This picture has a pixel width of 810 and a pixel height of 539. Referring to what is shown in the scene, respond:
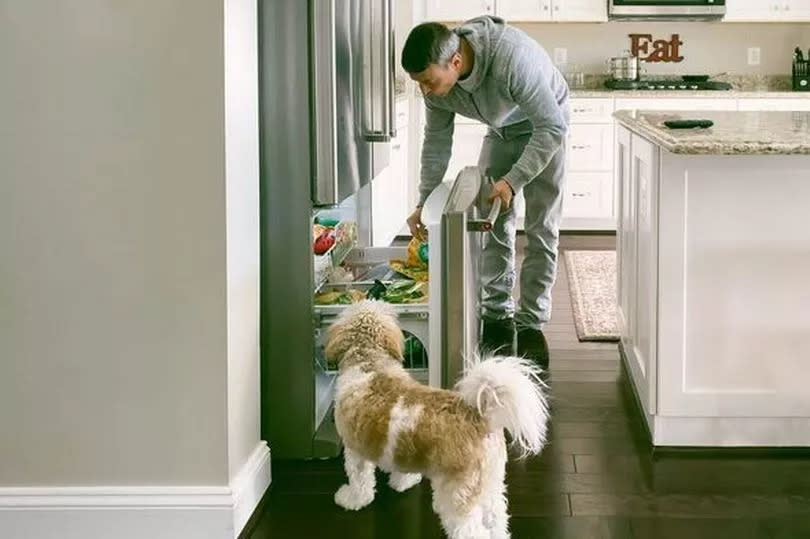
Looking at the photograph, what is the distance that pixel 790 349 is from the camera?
2.87 meters

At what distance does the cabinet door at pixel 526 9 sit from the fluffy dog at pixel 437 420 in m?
5.25

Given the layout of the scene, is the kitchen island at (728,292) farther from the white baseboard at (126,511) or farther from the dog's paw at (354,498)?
the white baseboard at (126,511)

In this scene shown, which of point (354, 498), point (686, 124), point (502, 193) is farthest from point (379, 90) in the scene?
point (354, 498)

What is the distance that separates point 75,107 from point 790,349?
6.19ft

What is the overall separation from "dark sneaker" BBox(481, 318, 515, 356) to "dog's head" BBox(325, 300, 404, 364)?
1.45 meters

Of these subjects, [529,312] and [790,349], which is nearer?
[790,349]

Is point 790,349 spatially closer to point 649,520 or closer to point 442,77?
point 649,520

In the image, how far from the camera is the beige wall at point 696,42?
7625mm

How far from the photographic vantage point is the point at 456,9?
7434 mm

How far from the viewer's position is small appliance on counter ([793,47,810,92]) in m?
7.21

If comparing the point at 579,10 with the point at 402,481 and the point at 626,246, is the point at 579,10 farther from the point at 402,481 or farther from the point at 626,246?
the point at 402,481

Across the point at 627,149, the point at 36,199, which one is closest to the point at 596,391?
the point at 627,149

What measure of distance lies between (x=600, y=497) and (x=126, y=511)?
112cm

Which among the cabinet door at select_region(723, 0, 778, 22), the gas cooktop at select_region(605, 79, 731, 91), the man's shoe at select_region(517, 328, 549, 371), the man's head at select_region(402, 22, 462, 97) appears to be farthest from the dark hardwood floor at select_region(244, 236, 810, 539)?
the cabinet door at select_region(723, 0, 778, 22)
